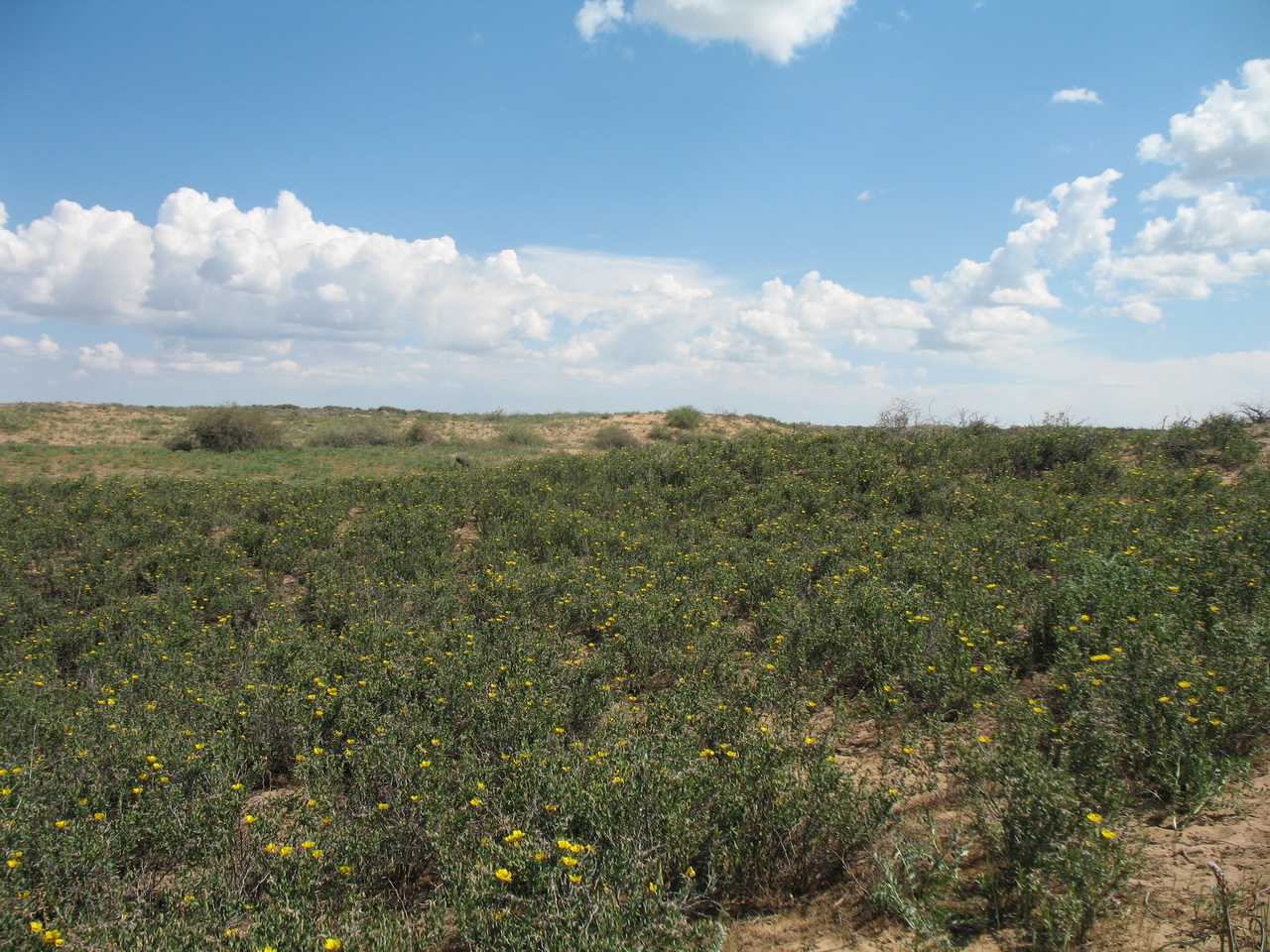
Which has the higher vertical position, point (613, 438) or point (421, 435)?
point (613, 438)

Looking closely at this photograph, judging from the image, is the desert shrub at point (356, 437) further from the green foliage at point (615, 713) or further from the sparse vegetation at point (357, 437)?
the green foliage at point (615, 713)

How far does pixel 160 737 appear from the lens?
4.50 meters

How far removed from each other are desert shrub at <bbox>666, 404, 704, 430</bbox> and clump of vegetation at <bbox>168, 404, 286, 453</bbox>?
17.0m

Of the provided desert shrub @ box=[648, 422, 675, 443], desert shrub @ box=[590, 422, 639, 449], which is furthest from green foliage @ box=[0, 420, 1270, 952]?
desert shrub @ box=[590, 422, 639, 449]

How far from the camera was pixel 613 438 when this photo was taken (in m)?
28.6

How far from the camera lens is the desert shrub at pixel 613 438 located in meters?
28.2

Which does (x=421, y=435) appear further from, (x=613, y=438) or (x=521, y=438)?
(x=613, y=438)

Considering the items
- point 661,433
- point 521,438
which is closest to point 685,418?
point 661,433

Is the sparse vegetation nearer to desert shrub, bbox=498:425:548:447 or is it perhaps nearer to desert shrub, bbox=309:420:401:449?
desert shrub, bbox=309:420:401:449

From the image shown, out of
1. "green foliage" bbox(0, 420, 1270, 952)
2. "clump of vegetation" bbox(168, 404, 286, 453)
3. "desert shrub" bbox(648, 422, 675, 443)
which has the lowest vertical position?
"green foliage" bbox(0, 420, 1270, 952)

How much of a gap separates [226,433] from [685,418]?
19.2 m

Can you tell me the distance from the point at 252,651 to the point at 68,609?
3.65 metres

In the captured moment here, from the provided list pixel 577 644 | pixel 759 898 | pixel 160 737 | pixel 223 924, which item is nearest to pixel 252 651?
pixel 160 737

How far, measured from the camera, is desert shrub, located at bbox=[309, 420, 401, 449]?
1204 inches
